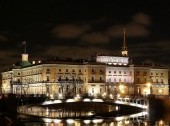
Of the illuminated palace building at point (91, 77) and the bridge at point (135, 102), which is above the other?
the illuminated palace building at point (91, 77)

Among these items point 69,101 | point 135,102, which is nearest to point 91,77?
point 135,102

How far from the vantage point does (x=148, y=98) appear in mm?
85188

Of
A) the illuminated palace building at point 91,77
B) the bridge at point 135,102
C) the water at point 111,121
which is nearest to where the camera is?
the water at point 111,121

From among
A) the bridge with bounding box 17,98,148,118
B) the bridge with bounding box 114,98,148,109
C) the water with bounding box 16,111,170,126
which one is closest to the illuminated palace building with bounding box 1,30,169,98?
the bridge with bounding box 114,98,148,109

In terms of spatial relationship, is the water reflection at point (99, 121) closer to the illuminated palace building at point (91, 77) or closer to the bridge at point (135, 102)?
the bridge at point (135, 102)

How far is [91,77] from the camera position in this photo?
424 feet

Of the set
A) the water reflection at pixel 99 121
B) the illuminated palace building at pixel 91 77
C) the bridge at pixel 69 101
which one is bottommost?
the water reflection at pixel 99 121

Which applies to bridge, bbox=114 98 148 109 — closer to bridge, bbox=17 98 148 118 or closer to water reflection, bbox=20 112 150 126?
bridge, bbox=17 98 148 118

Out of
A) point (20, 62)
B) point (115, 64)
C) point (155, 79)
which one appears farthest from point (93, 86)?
point (20, 62)

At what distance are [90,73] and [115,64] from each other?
10678mm

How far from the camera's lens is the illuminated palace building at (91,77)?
410ft

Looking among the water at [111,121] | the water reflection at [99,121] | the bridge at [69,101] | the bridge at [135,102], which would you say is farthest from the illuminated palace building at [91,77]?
the water reflection at [99,121]

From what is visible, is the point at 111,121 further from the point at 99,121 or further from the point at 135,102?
the point at 135,102

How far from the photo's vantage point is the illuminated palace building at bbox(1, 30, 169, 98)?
410 ft
